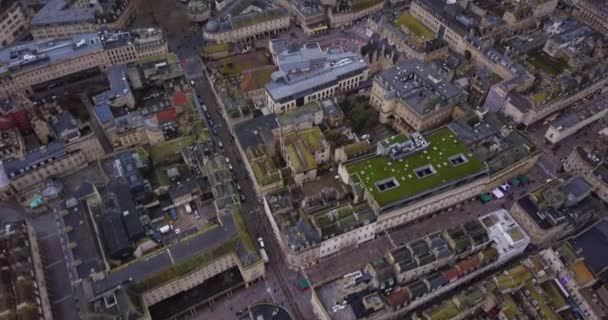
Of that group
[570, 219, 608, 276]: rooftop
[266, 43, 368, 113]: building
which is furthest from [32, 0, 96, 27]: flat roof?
[570, 219, 608, 276]: rooftop

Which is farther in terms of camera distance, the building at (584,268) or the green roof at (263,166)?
the green roof at (263,166)

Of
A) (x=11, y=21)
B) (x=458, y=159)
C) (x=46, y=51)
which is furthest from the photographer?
(x=11, y=21)

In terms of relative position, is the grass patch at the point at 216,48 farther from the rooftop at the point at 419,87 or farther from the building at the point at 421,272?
the building at the point at 421,272

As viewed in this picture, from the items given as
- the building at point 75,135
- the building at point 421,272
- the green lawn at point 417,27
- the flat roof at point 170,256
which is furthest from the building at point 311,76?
the building at point 421,272

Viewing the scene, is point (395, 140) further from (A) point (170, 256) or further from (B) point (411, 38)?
(A) point (170, 256)

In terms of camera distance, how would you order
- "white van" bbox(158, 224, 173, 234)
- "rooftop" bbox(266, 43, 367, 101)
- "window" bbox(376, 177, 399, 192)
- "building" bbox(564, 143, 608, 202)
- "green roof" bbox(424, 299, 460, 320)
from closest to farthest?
"green roof" bbox(424, 299, 460, 320)
"window" bbox(376, 177, 399, 192)
"white van" bbox(158, 224, 173, 234)
"building" bbox(564, 143, 608, 202)
"rooftop" bbox(266, 43, 367, 101)

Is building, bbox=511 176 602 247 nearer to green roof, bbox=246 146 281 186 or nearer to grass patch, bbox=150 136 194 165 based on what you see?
green roof, bbox=246 146 281 186

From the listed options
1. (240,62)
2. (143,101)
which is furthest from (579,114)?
(143,101)
